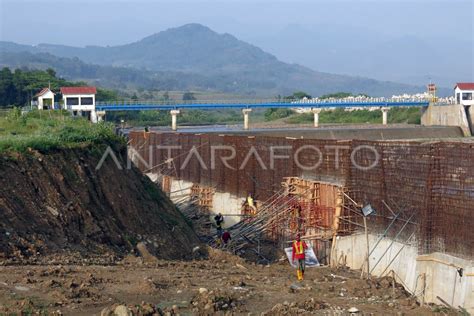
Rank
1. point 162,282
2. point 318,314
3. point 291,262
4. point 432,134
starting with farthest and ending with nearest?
point 432,134 → point 291,262 → point 162,282 → point 318,314

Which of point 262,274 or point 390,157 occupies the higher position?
point 390,157

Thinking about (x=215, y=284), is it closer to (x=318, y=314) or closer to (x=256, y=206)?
(x=318, y=314)

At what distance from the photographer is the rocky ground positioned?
13.1 meters

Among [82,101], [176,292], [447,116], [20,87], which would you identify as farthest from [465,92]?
[176,292]

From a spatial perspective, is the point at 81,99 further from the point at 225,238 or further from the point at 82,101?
the point at 225,238

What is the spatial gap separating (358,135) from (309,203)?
33114 mm

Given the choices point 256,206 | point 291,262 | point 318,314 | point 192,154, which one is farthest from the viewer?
point 192,154

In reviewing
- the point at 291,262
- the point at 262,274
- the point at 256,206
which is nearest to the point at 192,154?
the point at 256,206

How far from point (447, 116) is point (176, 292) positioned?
55.4 meters

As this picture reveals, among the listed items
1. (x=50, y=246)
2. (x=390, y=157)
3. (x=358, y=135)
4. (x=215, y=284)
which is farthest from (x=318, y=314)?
(x=358, y=135)

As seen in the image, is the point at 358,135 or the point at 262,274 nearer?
the point at 262,274

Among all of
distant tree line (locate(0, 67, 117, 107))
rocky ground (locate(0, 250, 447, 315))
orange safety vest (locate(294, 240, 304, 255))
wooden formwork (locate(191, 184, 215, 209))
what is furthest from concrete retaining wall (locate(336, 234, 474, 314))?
distant tree line (locate(0, 67, 117, 107))

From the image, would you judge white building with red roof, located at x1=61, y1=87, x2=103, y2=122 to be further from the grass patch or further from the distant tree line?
the grass patch

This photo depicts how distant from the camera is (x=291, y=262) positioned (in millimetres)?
23125
